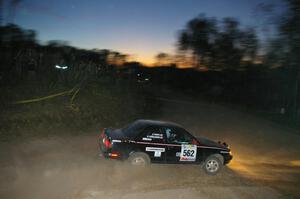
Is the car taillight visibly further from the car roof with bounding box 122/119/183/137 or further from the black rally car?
the car roof with bounding box 122/119/183/137

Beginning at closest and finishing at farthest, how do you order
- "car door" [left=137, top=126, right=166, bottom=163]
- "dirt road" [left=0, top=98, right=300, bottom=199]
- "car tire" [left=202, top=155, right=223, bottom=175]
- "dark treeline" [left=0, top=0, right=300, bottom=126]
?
"dirt road" [left=0, top=98, right=300, bottom=199]
"car door" [left=137, top=126, right=166, bottom=163]
"car tire" [left=202, top=155, right=223, bottom=175]
"dark treeline" [left=0, top=0, right=300, bottom=126]

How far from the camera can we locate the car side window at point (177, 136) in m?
9.64

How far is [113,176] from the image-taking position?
8.77 meters

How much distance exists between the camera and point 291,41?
834 inches

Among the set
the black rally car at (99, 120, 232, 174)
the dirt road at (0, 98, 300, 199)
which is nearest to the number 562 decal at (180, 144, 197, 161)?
the black rally car at (99, 120, 232, 174)

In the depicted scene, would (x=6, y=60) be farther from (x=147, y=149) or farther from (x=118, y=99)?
(x=147, y=149)

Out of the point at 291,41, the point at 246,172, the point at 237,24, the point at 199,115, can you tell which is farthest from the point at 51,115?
the point at 237,24

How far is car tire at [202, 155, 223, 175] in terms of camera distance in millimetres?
10000

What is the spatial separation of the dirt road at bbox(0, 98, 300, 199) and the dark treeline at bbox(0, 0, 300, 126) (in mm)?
8185

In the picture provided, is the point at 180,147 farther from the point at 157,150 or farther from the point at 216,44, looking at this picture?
the point at 216,44

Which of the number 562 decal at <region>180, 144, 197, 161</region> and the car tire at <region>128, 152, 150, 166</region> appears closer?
the car tire at <region>128, 152, 150, 166</region>

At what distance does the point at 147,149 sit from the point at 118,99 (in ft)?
47.2

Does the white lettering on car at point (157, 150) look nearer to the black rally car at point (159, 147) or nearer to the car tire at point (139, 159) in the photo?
the black rally car at point (159, 147)

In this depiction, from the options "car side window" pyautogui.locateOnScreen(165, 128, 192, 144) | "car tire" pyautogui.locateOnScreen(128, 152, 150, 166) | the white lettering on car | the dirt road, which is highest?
"car side window" pyautogui.locateOnScreen(165, 128, 192, 144)
